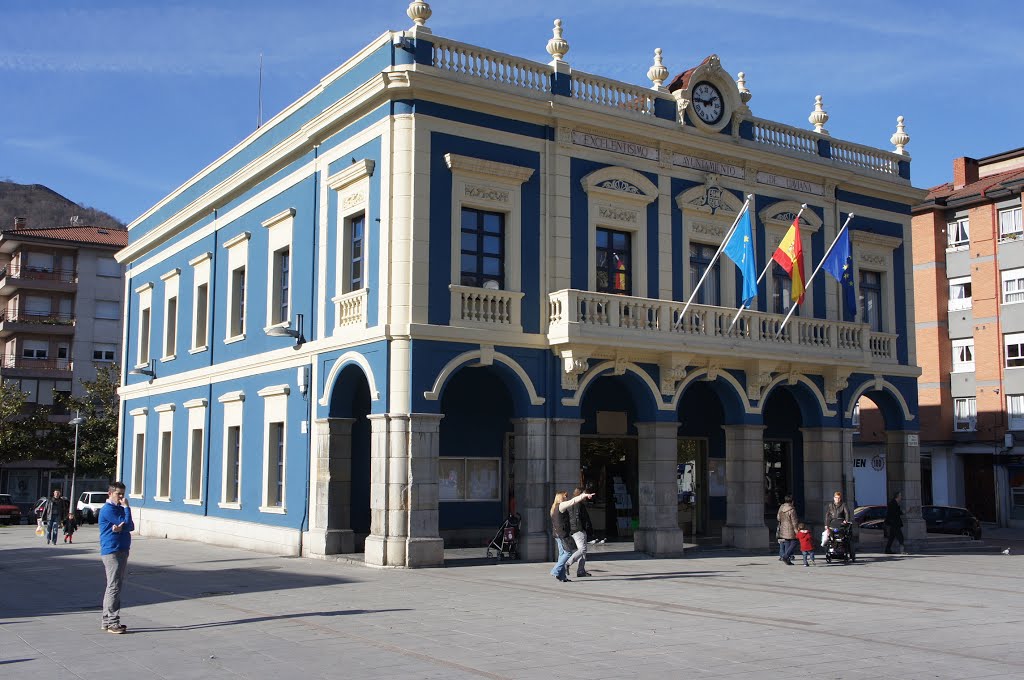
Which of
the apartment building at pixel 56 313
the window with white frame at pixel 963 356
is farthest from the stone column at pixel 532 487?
the apartment building at pixel 56 313

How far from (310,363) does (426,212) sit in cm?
527

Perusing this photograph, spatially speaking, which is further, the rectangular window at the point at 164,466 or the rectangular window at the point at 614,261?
the rectangular window at the point at 164,466

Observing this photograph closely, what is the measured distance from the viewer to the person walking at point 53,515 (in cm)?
2984

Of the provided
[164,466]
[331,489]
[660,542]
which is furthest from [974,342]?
[164,466]

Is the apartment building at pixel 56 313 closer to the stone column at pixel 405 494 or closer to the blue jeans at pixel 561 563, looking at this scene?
the stone column at pixel 405 494

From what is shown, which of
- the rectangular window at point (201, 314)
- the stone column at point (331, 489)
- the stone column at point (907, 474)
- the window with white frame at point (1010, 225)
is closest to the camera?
the stone column at point (331, 489)

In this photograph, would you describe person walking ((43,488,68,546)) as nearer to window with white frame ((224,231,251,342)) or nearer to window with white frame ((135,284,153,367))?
window with white frame ((224,231,251,342))

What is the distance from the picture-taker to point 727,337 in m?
25.3

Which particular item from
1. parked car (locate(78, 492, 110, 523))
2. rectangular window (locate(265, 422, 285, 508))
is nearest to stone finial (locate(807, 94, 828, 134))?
rectangular window (locate(265, 422, 285, 508))

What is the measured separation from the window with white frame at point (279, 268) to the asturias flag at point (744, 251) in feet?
36.3

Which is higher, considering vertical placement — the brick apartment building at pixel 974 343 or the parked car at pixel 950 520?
the brick apartment building at pixel 974 343

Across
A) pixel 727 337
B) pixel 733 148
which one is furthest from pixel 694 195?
pixel 727 337

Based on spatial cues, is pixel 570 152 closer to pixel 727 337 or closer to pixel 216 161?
pixel 727 337

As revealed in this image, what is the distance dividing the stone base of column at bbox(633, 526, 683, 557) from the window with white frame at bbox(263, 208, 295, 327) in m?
10.5
